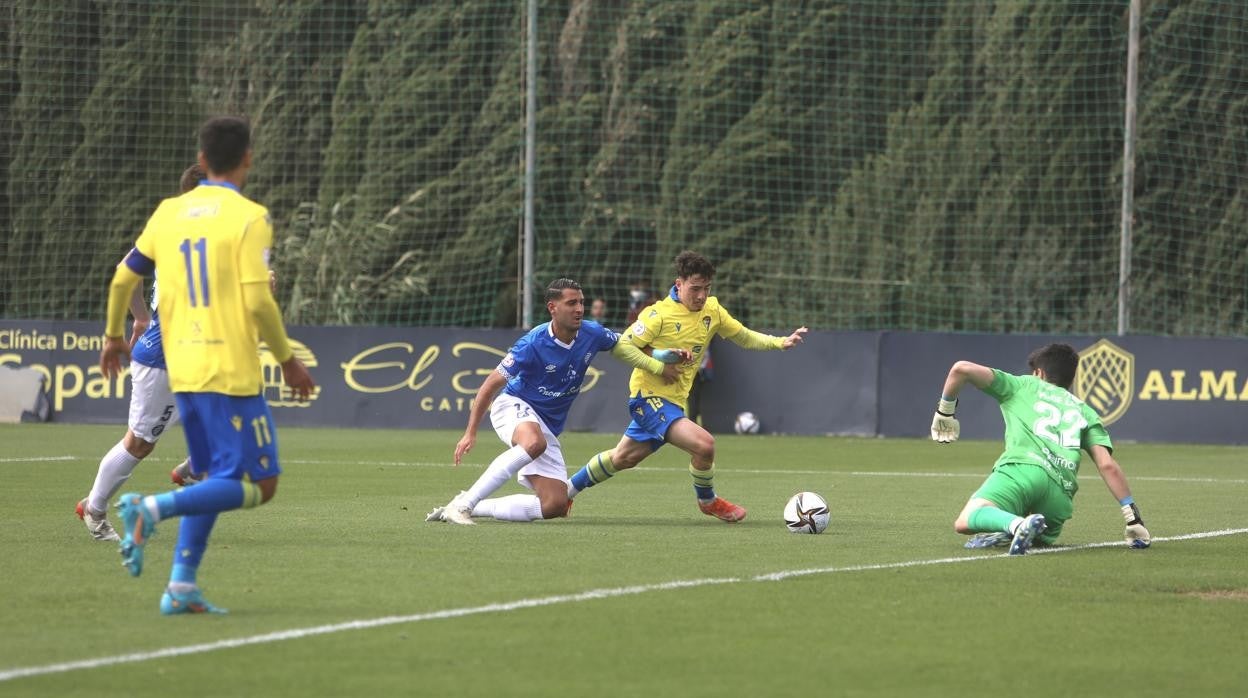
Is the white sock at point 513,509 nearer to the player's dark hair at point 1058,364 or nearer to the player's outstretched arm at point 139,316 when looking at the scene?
the player's outstretched arm at point 139,316

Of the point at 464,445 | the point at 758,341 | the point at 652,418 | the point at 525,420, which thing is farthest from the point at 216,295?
the point at 758,341

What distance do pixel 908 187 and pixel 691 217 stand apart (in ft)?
12.3

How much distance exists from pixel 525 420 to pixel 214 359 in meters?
4.93

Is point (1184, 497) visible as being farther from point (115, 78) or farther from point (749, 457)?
point (115, 78)

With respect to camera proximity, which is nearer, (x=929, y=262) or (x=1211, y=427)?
(x=1211, y=427)

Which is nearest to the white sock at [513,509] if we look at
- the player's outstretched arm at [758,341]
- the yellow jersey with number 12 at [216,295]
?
the player's outstretched arm at [758,341]

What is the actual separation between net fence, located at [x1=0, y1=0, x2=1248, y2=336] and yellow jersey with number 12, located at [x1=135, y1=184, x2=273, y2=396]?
22229mm

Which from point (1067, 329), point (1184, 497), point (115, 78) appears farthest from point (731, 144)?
point (1184, 497)

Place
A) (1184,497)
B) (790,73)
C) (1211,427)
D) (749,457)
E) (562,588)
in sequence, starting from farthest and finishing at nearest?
(790,73) < (1211,427) < (749,457) < (1184,497) < (562,588)

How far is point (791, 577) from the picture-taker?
905 centimetres

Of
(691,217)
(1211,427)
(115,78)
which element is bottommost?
(1211,427)

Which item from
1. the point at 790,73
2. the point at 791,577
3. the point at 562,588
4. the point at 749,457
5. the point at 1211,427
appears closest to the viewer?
the point at 562,588

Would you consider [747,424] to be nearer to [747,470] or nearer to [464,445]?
[747,470]

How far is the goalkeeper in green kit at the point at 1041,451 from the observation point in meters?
10.6
